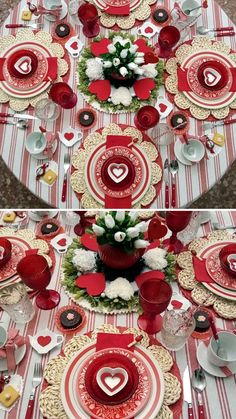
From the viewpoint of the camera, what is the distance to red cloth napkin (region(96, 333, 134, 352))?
1836 mm

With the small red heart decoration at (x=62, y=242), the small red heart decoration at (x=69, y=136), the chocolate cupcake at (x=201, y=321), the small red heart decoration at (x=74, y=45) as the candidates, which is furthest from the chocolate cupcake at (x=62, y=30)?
the chocolate cupcake at (x=201, y=321)

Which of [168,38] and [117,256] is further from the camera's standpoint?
[168,38]

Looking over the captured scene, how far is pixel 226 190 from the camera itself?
346 cm

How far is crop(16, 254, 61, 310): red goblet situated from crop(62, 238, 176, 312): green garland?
2.9 inches

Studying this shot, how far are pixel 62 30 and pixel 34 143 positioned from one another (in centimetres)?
68

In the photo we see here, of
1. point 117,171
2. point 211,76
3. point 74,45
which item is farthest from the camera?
point 74,45

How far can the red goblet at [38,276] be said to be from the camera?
6.32ft

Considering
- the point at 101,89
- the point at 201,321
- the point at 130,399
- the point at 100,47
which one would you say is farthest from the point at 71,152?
the point at 130,399

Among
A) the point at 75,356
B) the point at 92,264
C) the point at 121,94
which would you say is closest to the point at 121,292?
the point at 92,264

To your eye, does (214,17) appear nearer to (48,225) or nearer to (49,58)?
(49,58)

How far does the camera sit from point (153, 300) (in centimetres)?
187

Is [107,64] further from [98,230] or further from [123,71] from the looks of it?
[98,230]

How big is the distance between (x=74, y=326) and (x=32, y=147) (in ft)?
2.86

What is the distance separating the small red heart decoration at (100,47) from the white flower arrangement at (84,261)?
1.05m
